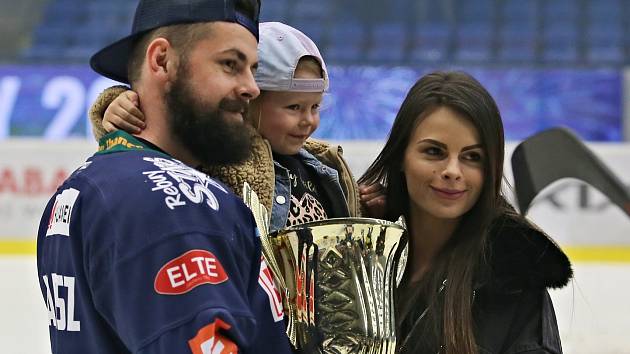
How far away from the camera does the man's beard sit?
1.32m

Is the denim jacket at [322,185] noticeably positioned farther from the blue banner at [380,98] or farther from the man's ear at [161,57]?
the blue banner at [380,98]

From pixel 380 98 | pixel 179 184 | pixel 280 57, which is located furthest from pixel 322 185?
pixel 380 98

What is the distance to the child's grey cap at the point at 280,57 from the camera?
1763 millimetres

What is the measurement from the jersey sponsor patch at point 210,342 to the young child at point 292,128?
493mm

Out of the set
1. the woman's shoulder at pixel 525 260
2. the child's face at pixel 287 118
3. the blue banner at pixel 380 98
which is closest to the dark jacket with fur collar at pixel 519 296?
the woman's shoulder at pixel 525 260

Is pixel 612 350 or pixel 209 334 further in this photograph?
pixel 612 350

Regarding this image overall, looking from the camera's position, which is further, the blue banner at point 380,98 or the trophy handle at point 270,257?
the blue banner at point 380,98

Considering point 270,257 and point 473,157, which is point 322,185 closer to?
point 473,157

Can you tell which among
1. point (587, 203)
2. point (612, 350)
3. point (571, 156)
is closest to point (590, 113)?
point (587, 203)

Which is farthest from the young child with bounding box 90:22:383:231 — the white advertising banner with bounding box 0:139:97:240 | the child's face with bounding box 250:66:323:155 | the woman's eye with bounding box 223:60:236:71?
the white advertising banner with bounding box 0:139:97:240

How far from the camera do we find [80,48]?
8094 millimetres

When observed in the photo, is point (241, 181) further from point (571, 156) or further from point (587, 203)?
point (587, 203)

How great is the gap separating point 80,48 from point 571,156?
19.7 feet

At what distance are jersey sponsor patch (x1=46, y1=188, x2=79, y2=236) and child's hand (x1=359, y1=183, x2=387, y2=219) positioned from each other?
70cm
